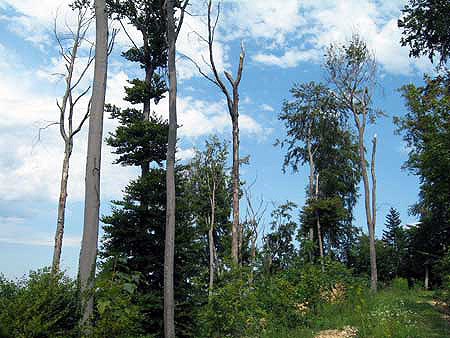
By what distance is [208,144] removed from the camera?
1069 inches

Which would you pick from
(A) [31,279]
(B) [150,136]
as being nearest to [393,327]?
(A) [31,279]

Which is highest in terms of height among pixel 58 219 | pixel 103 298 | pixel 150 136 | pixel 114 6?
pixel 114 6

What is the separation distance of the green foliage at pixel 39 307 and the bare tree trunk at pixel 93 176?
238mm

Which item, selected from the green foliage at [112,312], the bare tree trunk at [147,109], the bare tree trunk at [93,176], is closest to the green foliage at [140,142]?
the bare tree trunk at [147,109]

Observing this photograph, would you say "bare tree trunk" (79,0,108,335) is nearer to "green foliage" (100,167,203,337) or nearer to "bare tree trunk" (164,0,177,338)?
"bare tree trunk" (164,0,177,338)

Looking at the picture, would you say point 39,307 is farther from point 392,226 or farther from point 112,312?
point 392,226

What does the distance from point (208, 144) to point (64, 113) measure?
1110 centimetres

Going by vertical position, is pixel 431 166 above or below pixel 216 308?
above

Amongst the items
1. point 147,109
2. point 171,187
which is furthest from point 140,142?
point 171,187

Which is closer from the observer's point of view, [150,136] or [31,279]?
[31,279]

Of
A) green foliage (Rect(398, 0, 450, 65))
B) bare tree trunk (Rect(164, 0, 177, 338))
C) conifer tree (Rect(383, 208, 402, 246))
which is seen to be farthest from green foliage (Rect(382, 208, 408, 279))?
bare tree trunk (Rect(164, 0, 177, 338))

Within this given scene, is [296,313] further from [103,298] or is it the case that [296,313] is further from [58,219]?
[58,219]

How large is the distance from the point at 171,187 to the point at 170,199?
288 millimetres

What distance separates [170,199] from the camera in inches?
389
